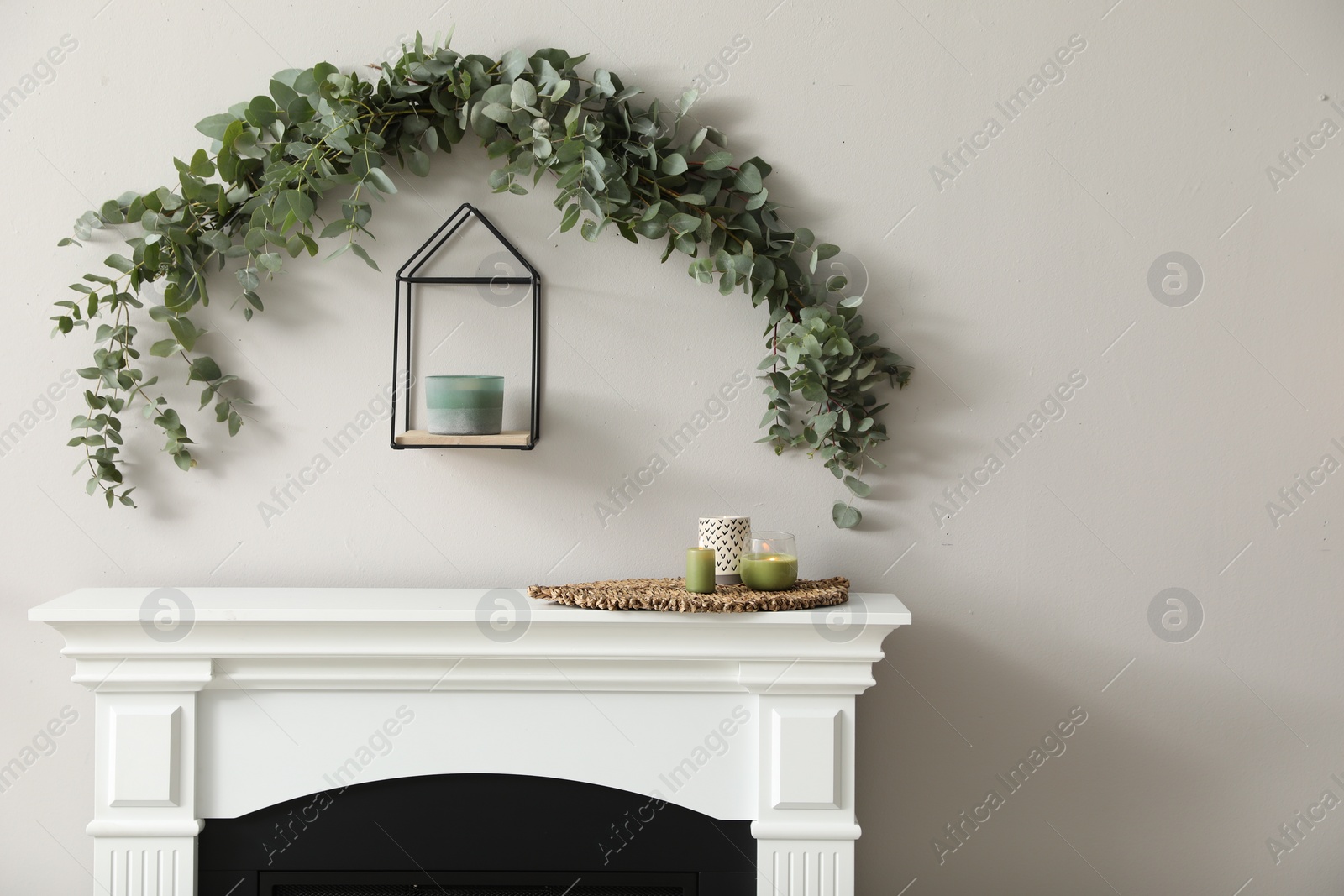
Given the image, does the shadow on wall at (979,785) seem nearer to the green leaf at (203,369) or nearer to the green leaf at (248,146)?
the green leaf at (203,369)

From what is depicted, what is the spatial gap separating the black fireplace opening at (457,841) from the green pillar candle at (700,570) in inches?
14.2

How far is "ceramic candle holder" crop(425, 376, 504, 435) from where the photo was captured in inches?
57.6

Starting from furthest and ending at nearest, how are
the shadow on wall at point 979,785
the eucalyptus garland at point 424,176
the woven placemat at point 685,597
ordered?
the shadow on wall at point 979,785 → the eucalyptus garland at point 424,176 → the woven placemat at point 685,597

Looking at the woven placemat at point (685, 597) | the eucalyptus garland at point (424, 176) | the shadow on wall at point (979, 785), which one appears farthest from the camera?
the shadow on wall at point (979, 785)

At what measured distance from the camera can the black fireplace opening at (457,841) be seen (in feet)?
4.79

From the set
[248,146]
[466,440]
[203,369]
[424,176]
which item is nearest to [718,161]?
[424,176]

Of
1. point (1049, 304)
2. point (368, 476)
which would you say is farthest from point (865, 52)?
point (368, 476)

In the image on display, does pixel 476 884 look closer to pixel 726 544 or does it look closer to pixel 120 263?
pixel 726 544

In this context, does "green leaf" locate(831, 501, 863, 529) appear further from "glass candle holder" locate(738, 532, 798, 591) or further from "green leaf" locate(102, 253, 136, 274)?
"green leaf" locate(102, 253, 136, 274)

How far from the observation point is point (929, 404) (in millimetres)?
1606

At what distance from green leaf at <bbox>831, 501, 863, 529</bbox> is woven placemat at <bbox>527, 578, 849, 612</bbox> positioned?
111 mm

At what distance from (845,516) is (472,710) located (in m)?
0.70

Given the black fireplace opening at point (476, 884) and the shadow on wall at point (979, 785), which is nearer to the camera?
the black fireplace opening at point (476, 884)

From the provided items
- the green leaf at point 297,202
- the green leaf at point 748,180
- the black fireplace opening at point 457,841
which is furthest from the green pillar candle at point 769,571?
the green leaf at point 297,202
